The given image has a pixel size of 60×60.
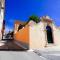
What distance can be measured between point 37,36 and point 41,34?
806mm

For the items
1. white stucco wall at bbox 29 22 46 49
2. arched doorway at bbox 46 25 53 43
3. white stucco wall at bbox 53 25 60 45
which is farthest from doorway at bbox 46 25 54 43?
white stucco wall at bbox 29 22 46 49

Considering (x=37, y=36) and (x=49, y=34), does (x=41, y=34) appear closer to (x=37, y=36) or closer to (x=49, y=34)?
(x=37, y=36)

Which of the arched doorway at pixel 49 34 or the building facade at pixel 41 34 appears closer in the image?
the building facade at pixel 41 34

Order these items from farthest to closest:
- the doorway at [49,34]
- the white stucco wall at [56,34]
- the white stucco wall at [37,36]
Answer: the white stucco wall at [56,34] < the doorway at [49,34] < the white stucco wall at [37,36]

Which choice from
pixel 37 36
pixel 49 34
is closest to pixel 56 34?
pixel 49 34

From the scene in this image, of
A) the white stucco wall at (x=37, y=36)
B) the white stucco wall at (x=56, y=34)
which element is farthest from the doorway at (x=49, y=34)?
the white stucco wall at (x=37, y=36)

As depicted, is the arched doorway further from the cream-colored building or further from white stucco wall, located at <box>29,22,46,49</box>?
white stucco wall, located at <box>29,22,46,49</box>

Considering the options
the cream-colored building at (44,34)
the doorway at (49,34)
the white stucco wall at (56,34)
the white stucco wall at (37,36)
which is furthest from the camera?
the white stucco wall at (56,34)

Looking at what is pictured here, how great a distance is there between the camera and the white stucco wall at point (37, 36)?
59.0 feet

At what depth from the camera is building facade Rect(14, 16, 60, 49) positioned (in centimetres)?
1805

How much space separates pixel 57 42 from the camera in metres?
20.5

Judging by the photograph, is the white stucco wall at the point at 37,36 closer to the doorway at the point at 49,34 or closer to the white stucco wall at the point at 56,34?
the doorway at the point at 49,34

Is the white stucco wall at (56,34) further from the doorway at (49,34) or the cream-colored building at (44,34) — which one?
the doorway at (49,34)

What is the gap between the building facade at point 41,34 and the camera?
1805cm
